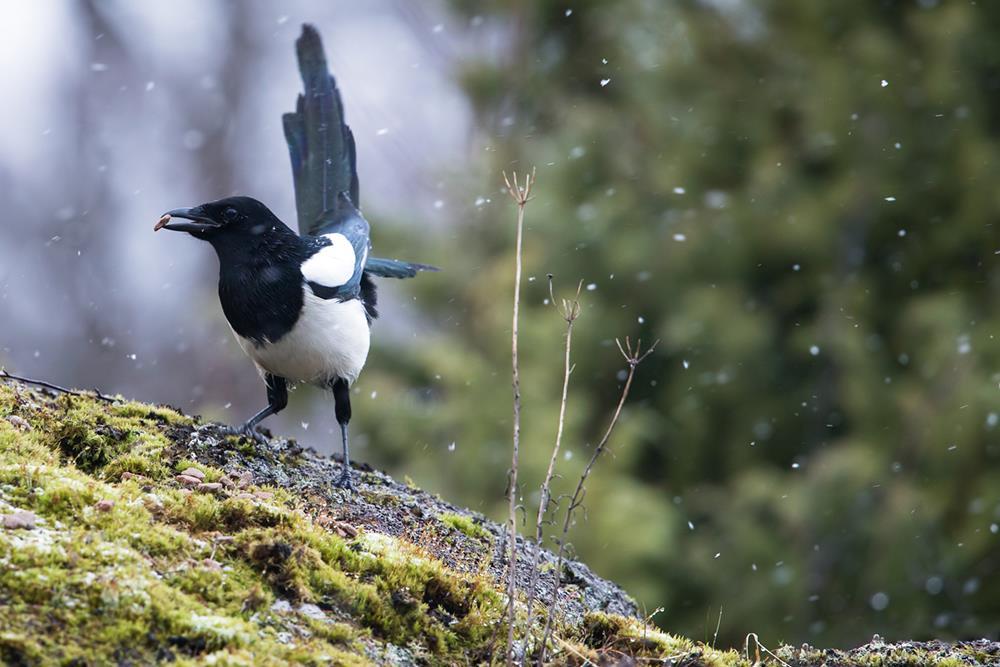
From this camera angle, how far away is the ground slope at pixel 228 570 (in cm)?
194

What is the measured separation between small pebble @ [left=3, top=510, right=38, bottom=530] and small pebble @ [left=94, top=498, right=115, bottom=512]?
0.47ft

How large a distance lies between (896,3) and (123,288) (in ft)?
23.3

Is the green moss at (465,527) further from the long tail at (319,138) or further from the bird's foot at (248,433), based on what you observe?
the long tail at (319,138)

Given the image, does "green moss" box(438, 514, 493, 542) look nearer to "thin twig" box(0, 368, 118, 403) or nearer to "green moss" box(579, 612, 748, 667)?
"green moss" box(579, 612, 748, 667)

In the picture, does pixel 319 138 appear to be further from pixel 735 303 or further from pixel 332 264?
pixel 735 303

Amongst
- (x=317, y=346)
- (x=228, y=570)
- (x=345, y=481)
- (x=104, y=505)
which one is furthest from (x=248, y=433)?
(x=228, y=570)

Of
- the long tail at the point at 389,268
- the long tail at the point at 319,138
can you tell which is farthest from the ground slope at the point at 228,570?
the long tail at the point at 319,138

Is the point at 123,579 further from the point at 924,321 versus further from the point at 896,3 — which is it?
the point at 896,3

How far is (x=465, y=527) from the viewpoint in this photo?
10.4ft

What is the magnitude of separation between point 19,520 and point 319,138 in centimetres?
285

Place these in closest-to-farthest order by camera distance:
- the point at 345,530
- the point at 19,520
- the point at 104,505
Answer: the point at 19,520
the point at 104,505
the point at 345,530

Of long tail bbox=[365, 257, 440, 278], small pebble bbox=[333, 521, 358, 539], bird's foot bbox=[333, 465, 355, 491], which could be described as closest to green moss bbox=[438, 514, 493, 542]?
bird's foot bbox=[333, 465, 355, 491]

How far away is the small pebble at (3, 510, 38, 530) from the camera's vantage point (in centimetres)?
209

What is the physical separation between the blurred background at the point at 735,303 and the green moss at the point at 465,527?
3003 millimetres
